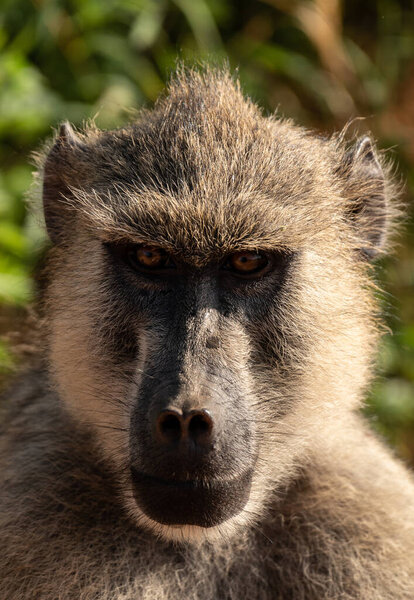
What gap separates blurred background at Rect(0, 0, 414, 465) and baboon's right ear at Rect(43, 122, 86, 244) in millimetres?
1303

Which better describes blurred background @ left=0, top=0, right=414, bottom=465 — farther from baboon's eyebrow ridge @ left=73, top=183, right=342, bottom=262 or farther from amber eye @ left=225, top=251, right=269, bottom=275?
amber eye @ left=225, top=251, right=269, bottom=275

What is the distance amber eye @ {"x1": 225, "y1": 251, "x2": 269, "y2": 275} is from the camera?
295 cm

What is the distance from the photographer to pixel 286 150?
3227 millimetres

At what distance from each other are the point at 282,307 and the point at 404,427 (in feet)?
12.1

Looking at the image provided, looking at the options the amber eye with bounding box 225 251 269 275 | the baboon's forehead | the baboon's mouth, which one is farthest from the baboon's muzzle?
the baboon's forehead

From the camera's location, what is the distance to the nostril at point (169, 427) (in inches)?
98.5

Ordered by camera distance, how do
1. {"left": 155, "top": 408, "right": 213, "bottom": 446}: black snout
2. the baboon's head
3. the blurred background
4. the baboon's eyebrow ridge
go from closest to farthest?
{"left": 155, "top": 408, "right": 213, "bottom": 446}: black snout → the baboon's head → the baboon's eyebrow ridge → the blurred background

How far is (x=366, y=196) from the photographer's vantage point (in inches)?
137

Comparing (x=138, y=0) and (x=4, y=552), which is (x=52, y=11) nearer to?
(x=138, y=0)

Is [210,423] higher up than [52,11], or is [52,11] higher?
[52,11]

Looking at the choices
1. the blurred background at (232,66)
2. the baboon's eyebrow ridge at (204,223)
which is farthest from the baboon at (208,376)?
the blurred background at (232,66)

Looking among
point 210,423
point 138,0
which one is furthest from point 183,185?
point 138,0

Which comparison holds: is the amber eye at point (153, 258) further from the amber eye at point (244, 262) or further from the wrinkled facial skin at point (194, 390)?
the amber eye at point (244, 262)

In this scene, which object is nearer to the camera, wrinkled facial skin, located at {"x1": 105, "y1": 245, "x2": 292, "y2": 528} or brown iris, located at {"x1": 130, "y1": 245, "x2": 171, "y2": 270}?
wrinkled facial skin, located at {"x1": 105, "y1": 245, "x2": 292, "y2": 528}
